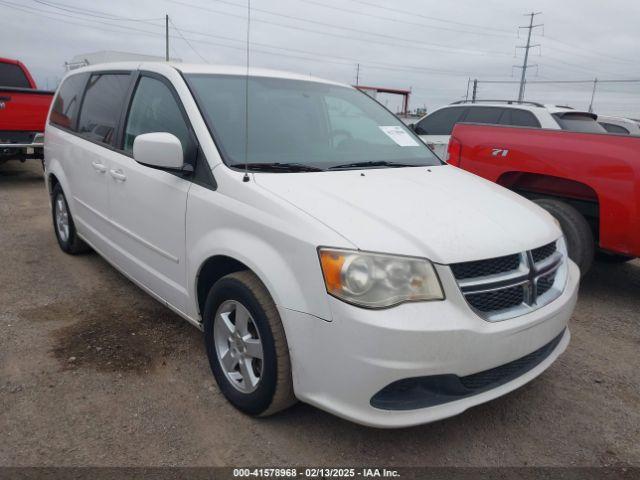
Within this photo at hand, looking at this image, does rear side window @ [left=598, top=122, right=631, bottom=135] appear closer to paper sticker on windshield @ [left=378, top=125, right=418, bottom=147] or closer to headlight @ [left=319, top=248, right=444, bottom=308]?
paper sticker on windshield @ [left=378, top=125, right=418, bottom=147]

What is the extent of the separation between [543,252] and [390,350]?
1060 mm

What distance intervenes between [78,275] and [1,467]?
249 centimetres

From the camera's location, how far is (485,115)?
751 centimetres

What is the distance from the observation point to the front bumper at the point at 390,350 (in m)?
2.02

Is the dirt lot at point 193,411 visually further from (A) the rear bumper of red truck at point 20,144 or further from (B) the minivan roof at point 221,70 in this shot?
(A) the rear bumper of red truck at point 20,144

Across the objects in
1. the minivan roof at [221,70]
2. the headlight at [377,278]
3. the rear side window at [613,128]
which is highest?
the minivan roof at [221,70]

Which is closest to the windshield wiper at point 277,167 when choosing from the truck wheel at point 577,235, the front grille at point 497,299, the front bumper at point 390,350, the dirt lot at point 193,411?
the front bumper at point 390,350

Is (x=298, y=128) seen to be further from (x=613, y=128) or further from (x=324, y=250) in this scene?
(x=613, y=128)

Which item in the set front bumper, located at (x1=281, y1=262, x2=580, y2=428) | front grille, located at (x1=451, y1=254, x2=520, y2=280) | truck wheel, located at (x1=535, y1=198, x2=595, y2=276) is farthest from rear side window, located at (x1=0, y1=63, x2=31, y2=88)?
front grille, located at (x1=451, y1=254, x2=520, y2=280)

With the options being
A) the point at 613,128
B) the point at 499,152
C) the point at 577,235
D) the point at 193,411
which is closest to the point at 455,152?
the point at 499,152

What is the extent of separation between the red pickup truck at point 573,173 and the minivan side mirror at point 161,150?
9.88 feet

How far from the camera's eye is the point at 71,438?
2416mm

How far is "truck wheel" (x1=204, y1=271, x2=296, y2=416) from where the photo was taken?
229 centimetres

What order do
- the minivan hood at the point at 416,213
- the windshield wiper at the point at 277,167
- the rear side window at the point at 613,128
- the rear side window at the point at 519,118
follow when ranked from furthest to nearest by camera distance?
the rear side window at the point at 613,128 → the rear side window at the point at 519,118 → the windshield wiper at the point at 277,167 → the minivan hood at the point at 416,213
